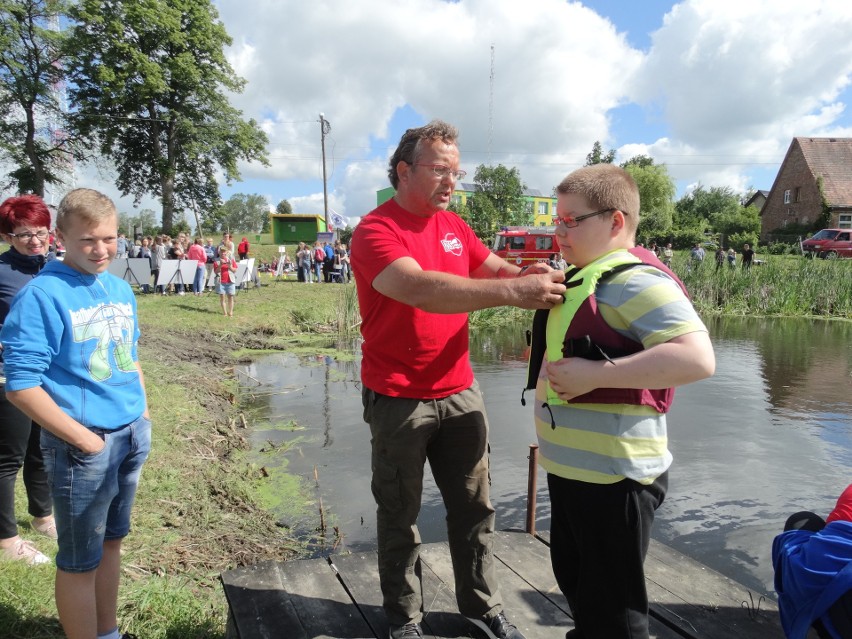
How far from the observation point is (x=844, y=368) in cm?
1124

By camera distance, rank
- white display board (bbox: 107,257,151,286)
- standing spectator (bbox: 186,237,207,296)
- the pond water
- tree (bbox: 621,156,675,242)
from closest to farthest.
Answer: the pond water → white display board (bbox: 107,257,151,286) → standing spectator (bbox: 186,237,207,296) → tree (bbox: 621,156,675,242)

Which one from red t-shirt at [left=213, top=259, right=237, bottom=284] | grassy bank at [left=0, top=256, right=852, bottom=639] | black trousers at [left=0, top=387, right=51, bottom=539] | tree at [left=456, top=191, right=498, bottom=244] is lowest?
grassy bank at [left=0, top=256, right=852, bottom=639]

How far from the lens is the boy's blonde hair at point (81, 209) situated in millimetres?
2104

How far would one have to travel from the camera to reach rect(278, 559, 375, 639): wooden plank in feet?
8.14

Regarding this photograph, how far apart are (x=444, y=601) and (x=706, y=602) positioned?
126cm

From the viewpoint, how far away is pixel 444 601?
105 inches

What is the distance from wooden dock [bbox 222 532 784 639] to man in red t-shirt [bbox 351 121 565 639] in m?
0.20

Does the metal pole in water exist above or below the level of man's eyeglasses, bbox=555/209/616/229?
below

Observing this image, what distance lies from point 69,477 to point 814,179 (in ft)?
154

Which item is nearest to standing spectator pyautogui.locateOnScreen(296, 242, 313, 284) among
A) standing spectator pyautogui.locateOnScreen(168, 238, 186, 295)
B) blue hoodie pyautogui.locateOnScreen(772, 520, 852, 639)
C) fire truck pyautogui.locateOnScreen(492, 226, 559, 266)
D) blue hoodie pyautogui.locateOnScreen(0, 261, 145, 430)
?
standing spectator pyautogui.locateOnScreen(168, 238, 186, 295)

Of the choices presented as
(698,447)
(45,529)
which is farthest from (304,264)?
(45,529)

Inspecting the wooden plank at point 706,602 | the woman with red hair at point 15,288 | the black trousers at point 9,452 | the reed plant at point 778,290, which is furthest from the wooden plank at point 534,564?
the reed plant at point 778,290

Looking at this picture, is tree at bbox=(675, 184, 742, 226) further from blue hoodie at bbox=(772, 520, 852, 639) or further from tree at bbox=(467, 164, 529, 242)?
blue hoodie at bbox=(772, 520, 852, 639)

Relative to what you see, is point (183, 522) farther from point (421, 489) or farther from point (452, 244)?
point (452, 244)
